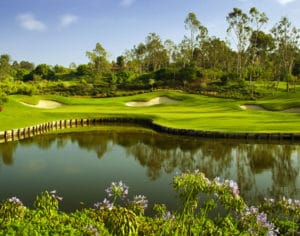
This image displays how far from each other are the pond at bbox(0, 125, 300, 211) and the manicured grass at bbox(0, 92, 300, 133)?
4999 mm

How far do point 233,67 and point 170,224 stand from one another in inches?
5074

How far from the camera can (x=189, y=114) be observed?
53.2 m

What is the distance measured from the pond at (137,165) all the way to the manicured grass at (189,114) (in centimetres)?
500

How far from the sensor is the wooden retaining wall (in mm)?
36031

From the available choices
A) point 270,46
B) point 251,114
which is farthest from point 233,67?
point 251,114

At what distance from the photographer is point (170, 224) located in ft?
25.9

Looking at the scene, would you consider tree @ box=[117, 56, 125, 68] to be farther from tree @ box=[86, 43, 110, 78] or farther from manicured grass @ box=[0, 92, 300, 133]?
manicured grass @ box=[0, 92, 300, 133]

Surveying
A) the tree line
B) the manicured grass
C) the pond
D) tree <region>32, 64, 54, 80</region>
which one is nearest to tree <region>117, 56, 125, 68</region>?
the tree line

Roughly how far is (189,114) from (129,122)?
8270 millimetres

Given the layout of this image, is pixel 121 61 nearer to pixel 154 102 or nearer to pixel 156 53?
pixel 156 53

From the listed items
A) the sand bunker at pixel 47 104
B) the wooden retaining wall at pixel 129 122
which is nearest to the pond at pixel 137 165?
the wooden retaining wall at pixel 129 122

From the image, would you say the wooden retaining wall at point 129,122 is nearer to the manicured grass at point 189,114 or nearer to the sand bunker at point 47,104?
the manicured grass at point 189,114

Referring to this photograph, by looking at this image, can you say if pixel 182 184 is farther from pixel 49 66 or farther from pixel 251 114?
pixel 49 66

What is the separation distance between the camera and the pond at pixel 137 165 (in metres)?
19.7
